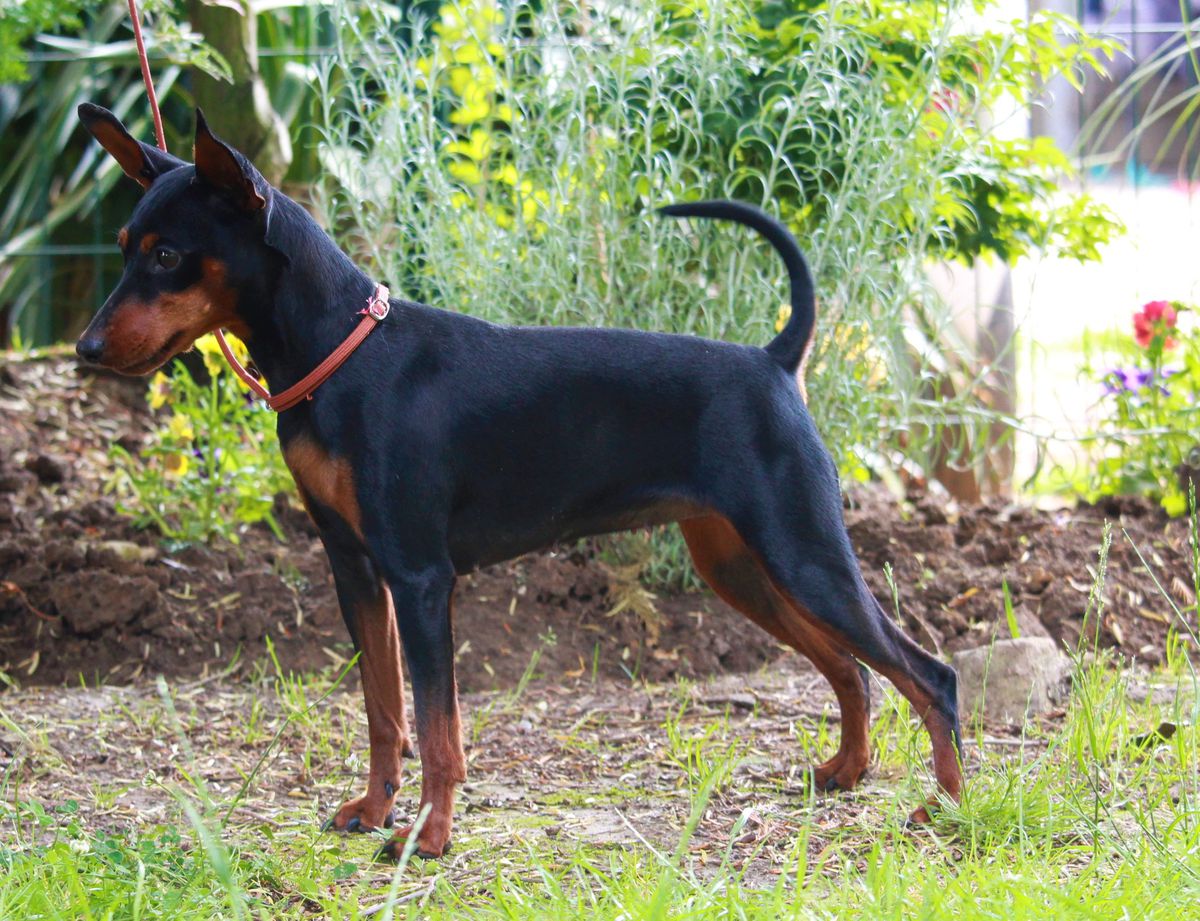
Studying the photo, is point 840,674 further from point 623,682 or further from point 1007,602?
point 623,682

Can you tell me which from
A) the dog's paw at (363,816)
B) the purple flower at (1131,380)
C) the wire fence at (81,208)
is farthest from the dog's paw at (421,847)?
the wire fence at (81,208)

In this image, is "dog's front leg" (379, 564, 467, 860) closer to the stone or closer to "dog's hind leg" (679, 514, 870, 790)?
"dog's hind leg" (679, 514, 870, 790)

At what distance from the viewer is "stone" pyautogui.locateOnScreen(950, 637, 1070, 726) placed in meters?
3.70

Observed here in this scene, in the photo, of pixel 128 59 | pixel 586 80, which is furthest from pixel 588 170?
pixel 128 59

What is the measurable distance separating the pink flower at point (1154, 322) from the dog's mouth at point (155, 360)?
3974 millimetres

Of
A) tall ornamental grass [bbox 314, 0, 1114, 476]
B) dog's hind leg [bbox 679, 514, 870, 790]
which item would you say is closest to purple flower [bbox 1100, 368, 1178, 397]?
tall ornamental grass [bbox 314, 0, 1114, 476]

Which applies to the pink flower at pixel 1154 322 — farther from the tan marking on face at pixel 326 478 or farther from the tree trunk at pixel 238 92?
the tan marking on face at pixel 326 478

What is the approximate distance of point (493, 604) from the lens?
14.3 ft

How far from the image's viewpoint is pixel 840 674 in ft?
10.7

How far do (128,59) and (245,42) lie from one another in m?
1.53

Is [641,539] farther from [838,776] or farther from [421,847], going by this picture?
[421,847]

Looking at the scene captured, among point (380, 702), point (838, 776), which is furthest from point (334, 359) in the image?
point (838, 776)

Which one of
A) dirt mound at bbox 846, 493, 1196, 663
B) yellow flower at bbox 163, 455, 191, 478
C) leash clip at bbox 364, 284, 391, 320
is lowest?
dirt mound at bbox 846, 493, 1196, 663

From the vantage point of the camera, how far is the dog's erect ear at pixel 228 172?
2.57m
